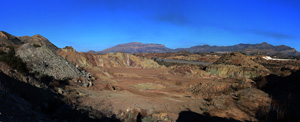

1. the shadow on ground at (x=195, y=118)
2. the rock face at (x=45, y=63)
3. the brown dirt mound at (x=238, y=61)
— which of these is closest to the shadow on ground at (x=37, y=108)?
the shadow on ground at (x=195, y=118)

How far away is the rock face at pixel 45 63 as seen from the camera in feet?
48.8

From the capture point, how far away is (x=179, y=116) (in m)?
9.44

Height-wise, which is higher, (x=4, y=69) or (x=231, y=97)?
(x=4, y=69)

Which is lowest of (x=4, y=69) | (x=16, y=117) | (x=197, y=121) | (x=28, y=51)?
(x=197, y=121)

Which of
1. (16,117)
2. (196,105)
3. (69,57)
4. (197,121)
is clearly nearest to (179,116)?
(197,121)

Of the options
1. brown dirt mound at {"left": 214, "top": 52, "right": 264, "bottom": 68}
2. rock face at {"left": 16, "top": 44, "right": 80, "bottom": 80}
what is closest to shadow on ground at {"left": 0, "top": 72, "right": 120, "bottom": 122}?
rock face at {"left": 16, "top": 44, "right": 80, "bottom": 80}

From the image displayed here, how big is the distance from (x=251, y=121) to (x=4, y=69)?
40.6 ft

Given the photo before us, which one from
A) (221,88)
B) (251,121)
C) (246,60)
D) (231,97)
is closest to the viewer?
(251,121)

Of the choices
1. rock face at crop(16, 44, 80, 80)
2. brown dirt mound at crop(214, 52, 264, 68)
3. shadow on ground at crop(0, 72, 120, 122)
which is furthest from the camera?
brown dirt mound at crop(214, 52, 264, 68)

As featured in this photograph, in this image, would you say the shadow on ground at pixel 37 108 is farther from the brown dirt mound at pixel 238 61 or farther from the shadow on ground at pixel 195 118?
the brown dirt mound at pixel 238 61

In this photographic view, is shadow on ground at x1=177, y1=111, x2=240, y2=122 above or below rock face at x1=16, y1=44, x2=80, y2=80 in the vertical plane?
below

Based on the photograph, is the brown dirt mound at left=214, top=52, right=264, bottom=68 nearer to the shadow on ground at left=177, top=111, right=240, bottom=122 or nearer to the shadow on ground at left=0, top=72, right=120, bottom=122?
the shadow on ground at left=177, top=111, right=240, bottom=122

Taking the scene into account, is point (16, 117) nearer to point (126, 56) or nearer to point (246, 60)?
point (126, 56)

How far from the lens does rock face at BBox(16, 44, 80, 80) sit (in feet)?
48.8
